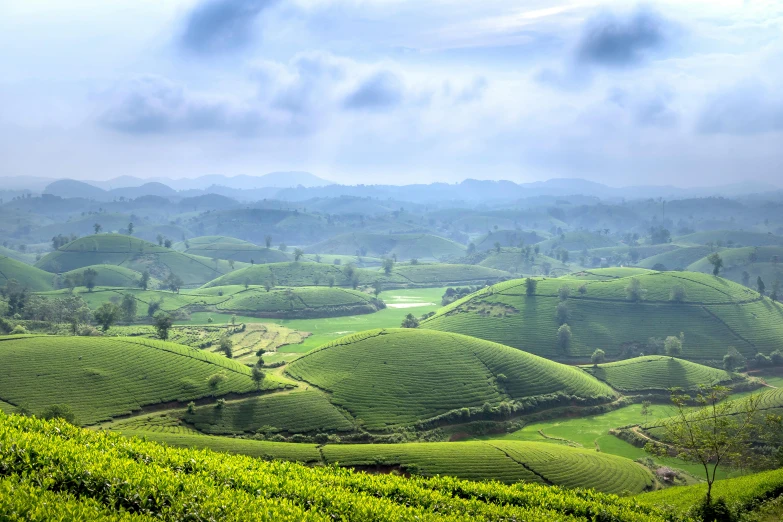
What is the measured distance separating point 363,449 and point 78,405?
4673 cm

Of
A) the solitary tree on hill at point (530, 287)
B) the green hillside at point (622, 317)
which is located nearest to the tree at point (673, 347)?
the green hillside at point (622, 317)

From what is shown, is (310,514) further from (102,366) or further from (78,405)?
(102,366)

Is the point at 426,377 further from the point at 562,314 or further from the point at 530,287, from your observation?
the point at 530,287

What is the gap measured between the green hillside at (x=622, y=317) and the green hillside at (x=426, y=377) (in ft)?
A: 113

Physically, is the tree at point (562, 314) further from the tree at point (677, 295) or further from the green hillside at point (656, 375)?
the tree at point (677, 295)

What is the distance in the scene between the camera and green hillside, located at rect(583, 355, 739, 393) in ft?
397

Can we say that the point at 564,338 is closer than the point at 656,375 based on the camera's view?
No

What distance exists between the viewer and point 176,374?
93.6 meters

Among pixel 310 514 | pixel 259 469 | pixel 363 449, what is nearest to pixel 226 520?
pixel 310 514

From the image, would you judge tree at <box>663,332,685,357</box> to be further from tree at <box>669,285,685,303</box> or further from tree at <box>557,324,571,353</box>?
tree at <box>669,285,685,303</box>

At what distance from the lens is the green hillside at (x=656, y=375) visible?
397 ft

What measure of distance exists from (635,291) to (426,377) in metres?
107

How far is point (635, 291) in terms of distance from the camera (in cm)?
17738

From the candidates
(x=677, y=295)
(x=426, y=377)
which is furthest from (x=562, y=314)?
(x=426, y=377)
